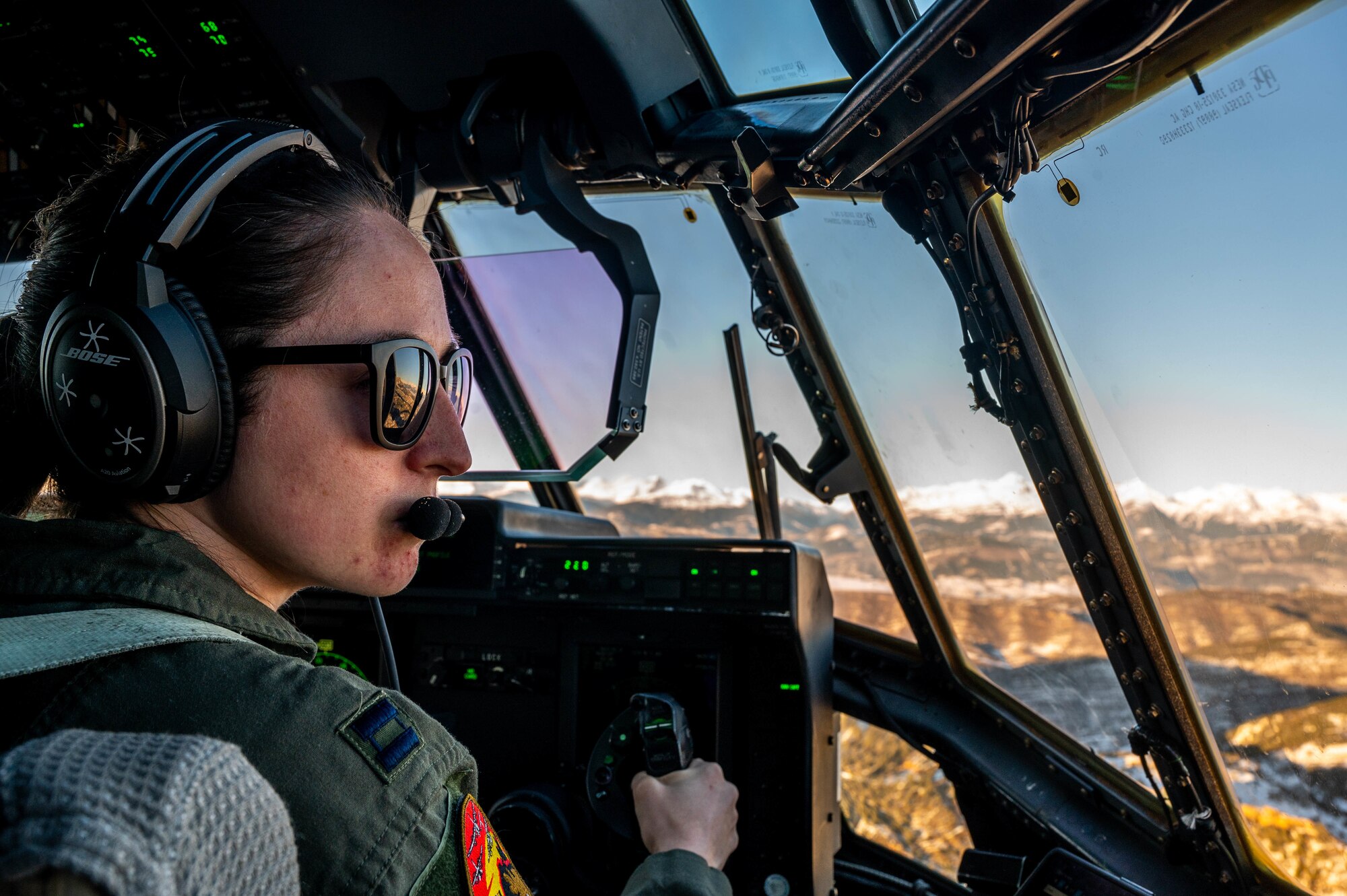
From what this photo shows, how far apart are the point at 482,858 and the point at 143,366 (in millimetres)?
498

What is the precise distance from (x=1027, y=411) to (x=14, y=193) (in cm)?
312

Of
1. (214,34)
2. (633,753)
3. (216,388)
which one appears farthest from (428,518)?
(214,34)

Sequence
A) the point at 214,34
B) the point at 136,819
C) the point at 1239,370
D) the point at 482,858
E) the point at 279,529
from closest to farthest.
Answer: the point at 136,819, the point at 482,858, the point at 279,529, the point at 1239,370, the point at 214,34

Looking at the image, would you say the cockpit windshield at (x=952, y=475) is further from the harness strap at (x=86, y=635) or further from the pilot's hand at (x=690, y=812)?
the harness strap at (x=86, y=635)

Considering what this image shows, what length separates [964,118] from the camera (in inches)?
56.0

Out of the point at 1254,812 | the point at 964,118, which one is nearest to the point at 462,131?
the point at 964,118

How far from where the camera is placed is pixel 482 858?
691 mm

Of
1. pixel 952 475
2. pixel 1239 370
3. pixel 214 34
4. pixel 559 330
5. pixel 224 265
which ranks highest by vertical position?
pixel 214 34

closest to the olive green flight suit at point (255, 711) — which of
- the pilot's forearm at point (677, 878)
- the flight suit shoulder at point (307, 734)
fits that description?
the flight suit shoulder at point (307, 734)

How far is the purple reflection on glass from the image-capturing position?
2523 millimetres

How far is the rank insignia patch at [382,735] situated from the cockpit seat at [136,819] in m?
0.32

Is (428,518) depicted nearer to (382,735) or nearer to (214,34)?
(382,735)

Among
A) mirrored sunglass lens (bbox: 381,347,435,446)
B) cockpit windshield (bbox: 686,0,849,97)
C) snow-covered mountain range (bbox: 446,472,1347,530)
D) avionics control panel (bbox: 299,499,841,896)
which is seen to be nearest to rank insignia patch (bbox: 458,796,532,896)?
mirrored sunglass lens (bbox: 381,347,435,446)

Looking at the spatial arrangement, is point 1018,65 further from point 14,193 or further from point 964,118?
point 14,193
